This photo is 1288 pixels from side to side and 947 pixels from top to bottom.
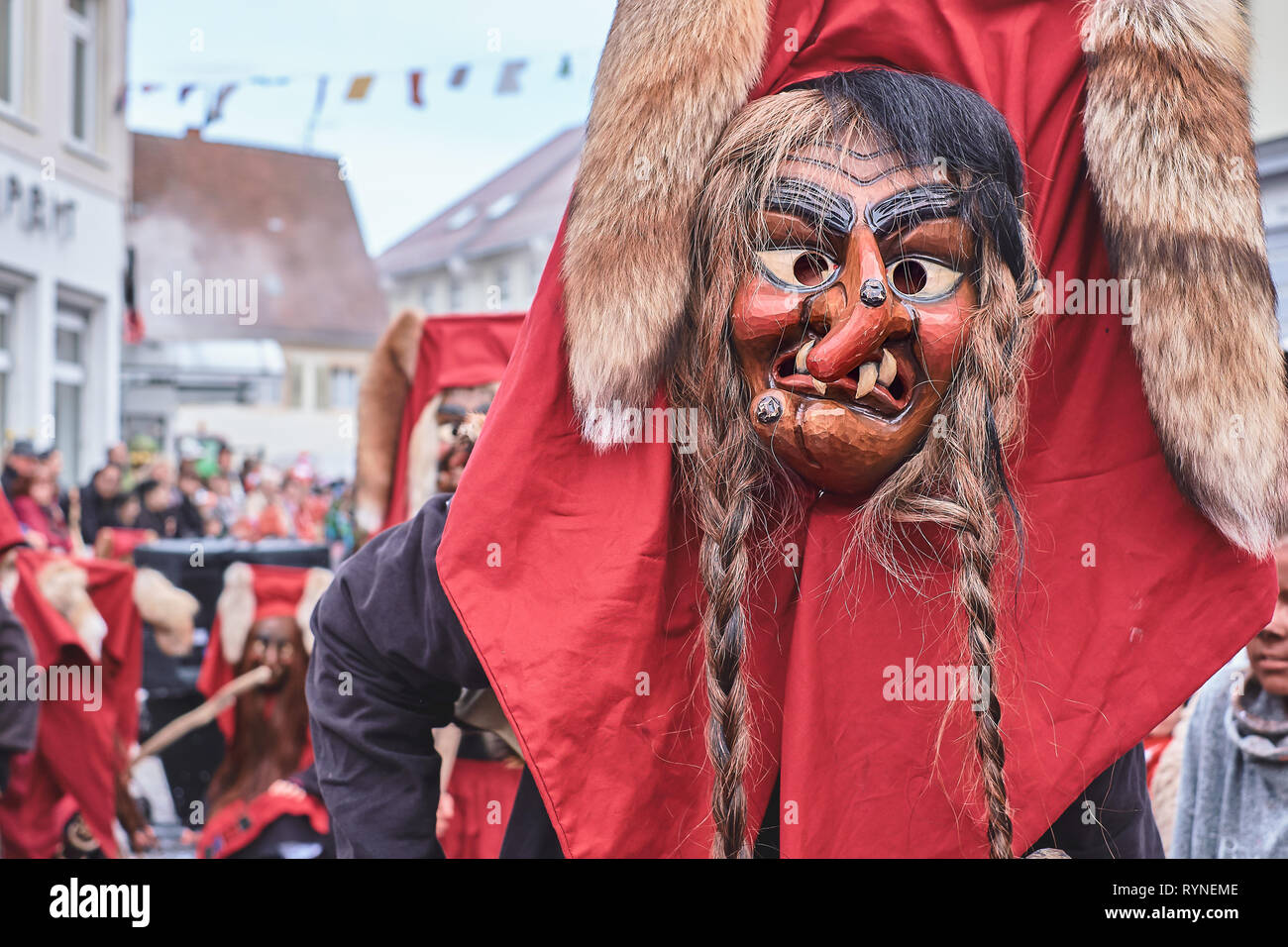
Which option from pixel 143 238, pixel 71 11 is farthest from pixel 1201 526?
pixel 143 238

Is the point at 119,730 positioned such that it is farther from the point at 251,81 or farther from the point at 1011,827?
the point at 251,81

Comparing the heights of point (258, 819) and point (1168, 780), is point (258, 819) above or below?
below

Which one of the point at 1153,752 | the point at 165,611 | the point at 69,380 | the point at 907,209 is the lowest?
the point at 1153,752

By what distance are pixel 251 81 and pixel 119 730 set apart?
457 cm

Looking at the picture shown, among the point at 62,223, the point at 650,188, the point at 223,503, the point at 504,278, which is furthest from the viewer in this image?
the point at 504,278

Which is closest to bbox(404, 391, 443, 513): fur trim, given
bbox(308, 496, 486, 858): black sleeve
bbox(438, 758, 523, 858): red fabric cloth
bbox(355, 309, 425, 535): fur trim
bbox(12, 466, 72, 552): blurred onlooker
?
bbox(355, 309, 425, 535): fur trim

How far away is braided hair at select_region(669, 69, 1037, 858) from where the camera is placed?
1.28 meters

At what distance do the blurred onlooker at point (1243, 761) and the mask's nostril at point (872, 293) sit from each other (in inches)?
48.2

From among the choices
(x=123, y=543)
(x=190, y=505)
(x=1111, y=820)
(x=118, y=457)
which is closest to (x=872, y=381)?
(x=1111, y=820)

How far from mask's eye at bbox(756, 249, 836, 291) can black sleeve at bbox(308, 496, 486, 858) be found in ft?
1.91

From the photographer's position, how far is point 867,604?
1354 millimetres

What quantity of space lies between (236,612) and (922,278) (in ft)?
10.4

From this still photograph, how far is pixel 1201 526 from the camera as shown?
1332 millimetres

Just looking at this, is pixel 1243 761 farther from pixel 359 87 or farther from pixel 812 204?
pixel 359 87
